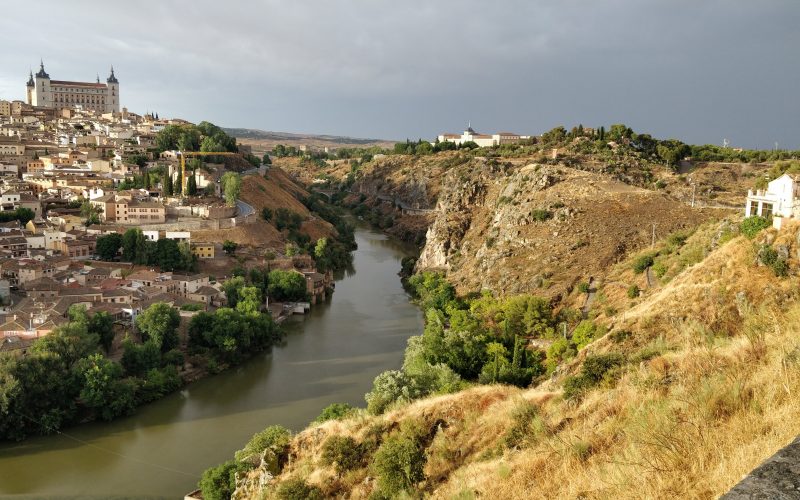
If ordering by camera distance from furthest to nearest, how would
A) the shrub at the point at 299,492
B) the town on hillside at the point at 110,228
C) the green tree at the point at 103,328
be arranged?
1. the town on hillside at the point at 110,228
2. the green tree at the point at 103,328
3. the shrub at the point at 299,492

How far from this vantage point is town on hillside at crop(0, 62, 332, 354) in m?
17.8

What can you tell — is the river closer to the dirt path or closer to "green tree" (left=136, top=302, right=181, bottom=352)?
"green tree" (left=136, top=302, right=181, bottom=352)

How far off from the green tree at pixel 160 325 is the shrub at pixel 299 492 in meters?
9.79

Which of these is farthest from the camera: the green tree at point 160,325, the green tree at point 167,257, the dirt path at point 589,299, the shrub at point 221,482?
the green tree at point 167,257

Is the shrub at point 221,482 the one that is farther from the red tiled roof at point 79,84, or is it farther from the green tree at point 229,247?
the red tiled roof at point 79,84

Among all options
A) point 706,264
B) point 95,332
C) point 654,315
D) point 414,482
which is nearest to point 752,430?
point 414,482

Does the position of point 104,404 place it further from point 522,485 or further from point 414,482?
point 522,485

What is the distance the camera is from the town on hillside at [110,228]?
1778cm

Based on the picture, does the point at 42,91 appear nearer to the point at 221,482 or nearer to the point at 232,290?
the point at 232,290

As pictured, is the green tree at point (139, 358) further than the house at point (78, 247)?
No

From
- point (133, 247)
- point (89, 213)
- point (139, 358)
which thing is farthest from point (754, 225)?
point (89, 213)

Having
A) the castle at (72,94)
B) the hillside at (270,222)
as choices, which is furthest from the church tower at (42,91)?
the hillside at (270,222)

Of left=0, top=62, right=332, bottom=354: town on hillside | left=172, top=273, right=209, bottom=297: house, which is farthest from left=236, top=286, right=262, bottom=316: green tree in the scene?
left=172, top=273, right=209, bottom=297: house

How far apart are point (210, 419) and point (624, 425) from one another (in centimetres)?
1153
